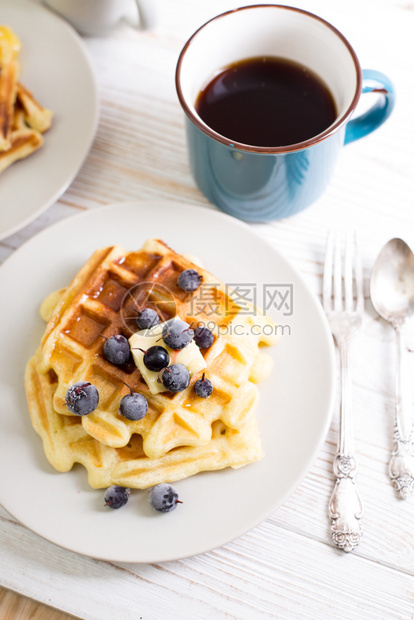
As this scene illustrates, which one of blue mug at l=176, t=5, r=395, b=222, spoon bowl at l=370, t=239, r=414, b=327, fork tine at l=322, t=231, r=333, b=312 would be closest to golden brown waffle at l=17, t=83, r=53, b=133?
blue mug at l=176, t=5, r=395, b=222

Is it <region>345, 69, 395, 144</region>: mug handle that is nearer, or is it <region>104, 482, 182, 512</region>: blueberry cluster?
<region>104, 482, 182, 512</region>: blueberry cluster

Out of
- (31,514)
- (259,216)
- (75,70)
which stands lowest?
(31,514)

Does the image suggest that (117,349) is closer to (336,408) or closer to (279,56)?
(336,408)

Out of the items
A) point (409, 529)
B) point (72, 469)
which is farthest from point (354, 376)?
point (72, 469)

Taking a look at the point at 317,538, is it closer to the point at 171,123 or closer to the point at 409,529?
the point at 409,529

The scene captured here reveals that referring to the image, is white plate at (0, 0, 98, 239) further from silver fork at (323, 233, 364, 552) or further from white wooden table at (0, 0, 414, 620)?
silver fork at (323, 233, 364, 552)

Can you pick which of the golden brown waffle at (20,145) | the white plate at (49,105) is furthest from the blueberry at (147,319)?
the golden brown waffle at (20,145)

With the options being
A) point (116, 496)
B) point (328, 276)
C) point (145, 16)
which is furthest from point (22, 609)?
point (145, 16)
